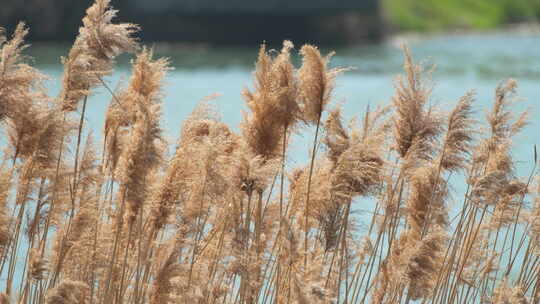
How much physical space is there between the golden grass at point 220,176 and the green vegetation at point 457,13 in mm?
73301

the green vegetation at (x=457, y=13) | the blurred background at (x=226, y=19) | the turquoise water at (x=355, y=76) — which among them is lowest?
the turquoise water at (x=355, y=76)

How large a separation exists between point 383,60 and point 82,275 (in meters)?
40.3

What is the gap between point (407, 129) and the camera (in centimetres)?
470

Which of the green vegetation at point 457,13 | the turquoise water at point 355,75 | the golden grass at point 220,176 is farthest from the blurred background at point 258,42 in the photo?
the golden grass at point 220,176

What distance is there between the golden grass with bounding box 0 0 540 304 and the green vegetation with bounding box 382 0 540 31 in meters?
73.3

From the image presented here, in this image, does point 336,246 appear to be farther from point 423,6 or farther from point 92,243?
point 423,6

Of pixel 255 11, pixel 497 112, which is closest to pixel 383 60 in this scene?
pixel 255 11

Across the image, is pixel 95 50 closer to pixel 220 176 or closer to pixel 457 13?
pixel 220 176

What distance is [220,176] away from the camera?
14.1 feet

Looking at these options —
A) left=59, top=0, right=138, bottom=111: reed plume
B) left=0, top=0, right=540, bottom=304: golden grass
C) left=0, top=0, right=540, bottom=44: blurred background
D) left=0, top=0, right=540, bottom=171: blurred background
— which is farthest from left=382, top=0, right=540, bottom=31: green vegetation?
left=59, top=0, right=138, bottom=111: reed plume

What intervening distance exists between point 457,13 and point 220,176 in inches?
3488

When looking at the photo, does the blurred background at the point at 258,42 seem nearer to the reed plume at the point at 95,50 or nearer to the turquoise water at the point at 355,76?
the turquoise water at the point at 355,76

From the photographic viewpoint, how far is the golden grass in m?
4.21

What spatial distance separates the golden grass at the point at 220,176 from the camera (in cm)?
421
